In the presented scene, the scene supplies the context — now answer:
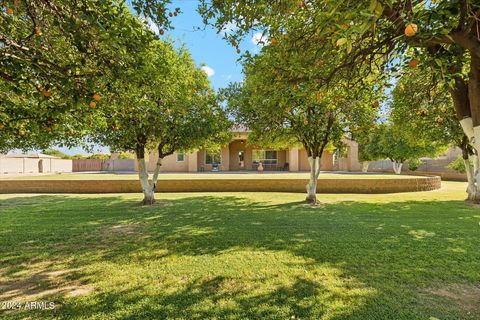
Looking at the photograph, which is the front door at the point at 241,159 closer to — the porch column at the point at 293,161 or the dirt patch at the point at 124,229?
the porch column at the point at 293,161

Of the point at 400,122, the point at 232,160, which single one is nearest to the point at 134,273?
the point at 400,122

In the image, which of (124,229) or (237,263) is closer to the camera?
(237,263)

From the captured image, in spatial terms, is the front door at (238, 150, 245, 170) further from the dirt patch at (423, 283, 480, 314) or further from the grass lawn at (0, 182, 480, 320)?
the dirt patch at (423, 283, 480, 314)

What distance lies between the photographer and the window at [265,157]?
30.4m

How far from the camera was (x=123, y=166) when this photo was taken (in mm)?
33969

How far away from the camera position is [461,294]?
3.51 metres

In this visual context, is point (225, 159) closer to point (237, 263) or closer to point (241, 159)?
point (241, 159)

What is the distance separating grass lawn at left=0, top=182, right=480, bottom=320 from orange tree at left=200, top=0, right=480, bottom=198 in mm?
2288

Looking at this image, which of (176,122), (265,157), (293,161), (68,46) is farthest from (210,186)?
(265,157)

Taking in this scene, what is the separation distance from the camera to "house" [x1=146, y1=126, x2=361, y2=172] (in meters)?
28.4

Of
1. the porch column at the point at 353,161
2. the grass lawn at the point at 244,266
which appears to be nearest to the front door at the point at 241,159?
the porch column at the point at 353,161

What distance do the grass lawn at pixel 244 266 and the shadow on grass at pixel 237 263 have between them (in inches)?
0.9

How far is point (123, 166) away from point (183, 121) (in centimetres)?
2712

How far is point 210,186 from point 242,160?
14.6 metres
